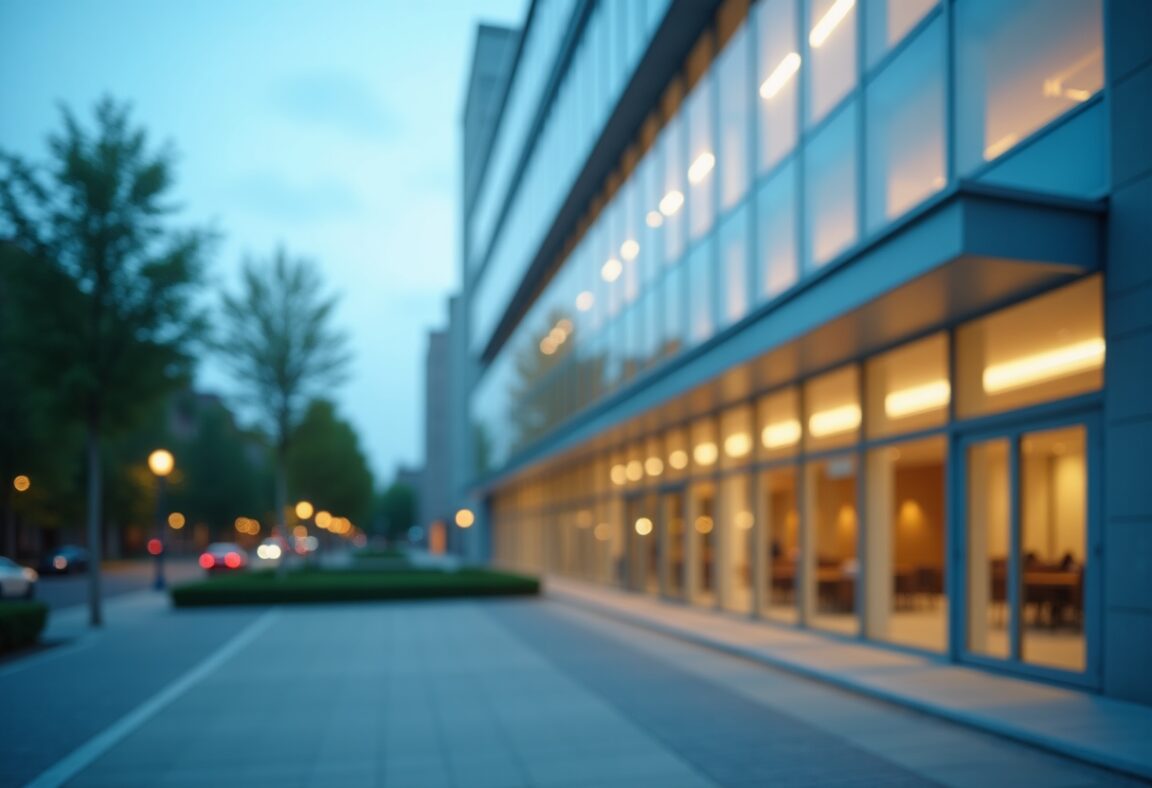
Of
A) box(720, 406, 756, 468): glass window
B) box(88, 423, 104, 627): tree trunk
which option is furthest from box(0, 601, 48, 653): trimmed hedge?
box(720, 406, 756, 468): glass window

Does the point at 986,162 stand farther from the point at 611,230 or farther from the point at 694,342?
the point at 611,230

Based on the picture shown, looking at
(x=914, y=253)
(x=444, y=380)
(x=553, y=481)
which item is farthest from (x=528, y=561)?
(x=444, y=380)

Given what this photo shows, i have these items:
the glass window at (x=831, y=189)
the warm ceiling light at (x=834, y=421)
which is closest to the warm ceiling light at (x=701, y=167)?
the glass window at (x=831, y=189)

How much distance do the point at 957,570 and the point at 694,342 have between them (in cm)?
660

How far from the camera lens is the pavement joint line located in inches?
255

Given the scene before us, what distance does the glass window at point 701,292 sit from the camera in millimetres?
15125

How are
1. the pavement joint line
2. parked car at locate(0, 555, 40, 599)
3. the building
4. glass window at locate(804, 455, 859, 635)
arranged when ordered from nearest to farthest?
the pavement joint line
the building
glass window at locate(804, 455, 859, 635)
parked car at locate(0, 555, 40, 599)

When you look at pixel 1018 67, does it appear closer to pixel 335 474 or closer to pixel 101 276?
pixel 101 276

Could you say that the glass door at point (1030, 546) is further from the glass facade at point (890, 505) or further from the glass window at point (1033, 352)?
the glass window at point (1033, 352)

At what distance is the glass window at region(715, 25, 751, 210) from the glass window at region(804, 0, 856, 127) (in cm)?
202

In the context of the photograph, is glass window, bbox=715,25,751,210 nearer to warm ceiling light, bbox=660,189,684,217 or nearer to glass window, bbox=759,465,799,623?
warm ceiling light, bbox=660,189,684,217

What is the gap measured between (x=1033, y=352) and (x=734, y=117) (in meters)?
6.69

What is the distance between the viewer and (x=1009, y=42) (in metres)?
8.71

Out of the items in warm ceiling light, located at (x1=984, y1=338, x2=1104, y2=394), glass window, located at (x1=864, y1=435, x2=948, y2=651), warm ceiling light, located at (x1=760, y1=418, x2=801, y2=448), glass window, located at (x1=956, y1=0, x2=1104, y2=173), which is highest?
glass window, located at (x1=956, y1=0, x2=1104, y2=173)
